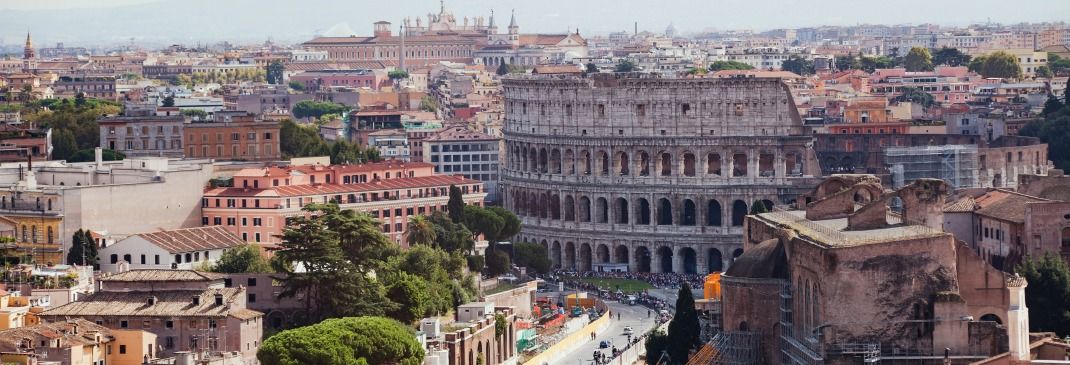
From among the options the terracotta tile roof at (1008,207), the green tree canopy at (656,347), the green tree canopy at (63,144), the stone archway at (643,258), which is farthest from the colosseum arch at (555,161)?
the green tree canopy at (656,347)

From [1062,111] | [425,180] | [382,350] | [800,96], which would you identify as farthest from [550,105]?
[382,350]

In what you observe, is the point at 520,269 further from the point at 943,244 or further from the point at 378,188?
the point at 943,244

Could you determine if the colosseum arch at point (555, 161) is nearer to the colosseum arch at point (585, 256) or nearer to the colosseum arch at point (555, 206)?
the colosseum arch at point (555, 206)

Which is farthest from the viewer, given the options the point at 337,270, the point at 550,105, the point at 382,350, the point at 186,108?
the point at 186,108

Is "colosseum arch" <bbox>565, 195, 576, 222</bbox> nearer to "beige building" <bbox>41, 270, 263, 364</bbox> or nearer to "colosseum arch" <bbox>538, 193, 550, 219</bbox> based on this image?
"colosseum arch" <bbox>538, 193, 550, 219</bbox>

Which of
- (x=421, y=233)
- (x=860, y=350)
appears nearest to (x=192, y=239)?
(x=421, y=233)

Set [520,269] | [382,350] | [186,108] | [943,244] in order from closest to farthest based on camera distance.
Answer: [943,244] < [382,350] < [520,269] < [186,108]
